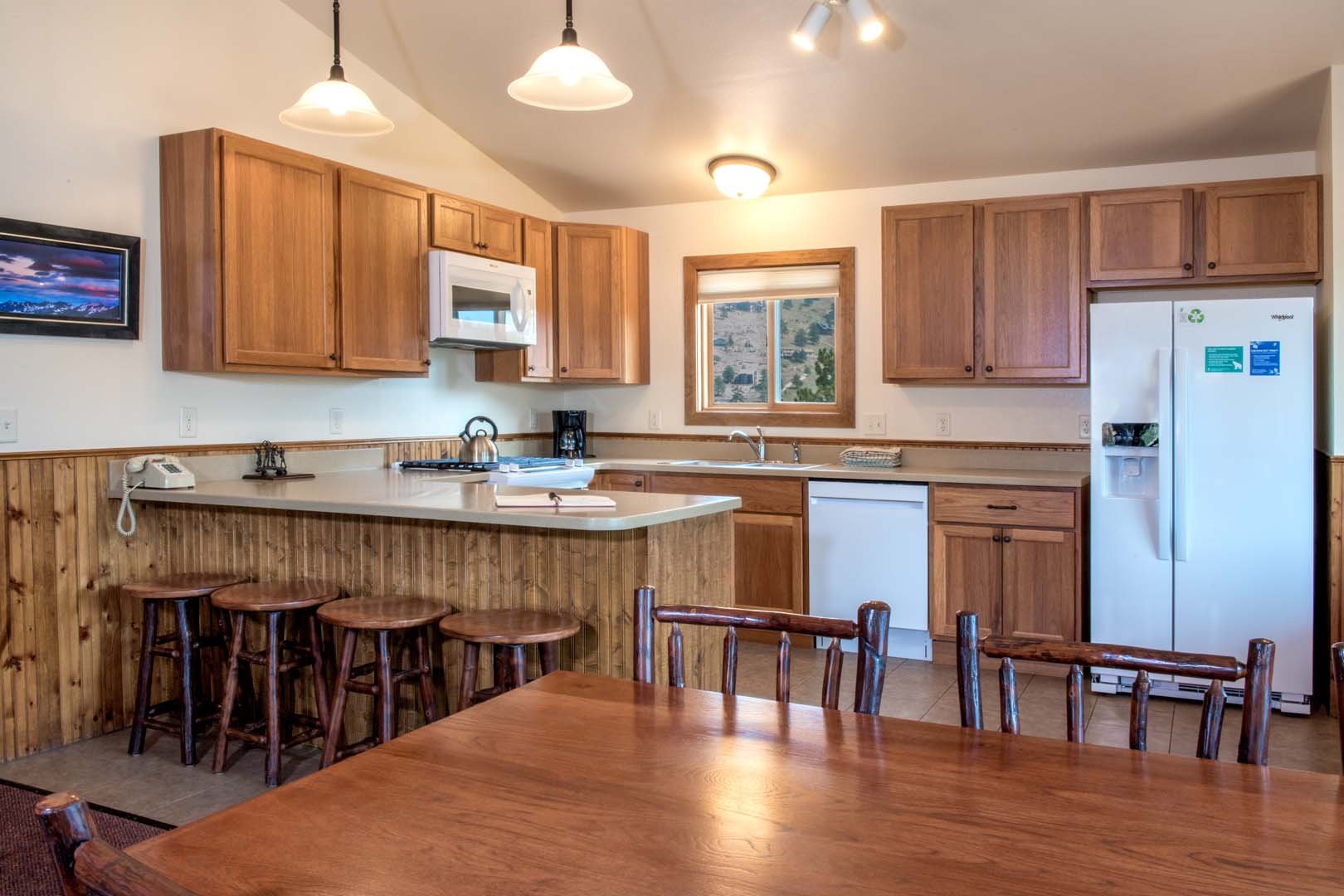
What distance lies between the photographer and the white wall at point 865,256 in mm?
4605

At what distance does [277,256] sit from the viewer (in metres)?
3.81

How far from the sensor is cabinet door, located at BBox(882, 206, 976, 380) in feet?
15.2

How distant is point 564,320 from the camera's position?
5387mm

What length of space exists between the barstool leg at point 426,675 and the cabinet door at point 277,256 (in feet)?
4.62

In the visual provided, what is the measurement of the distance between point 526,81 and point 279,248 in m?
1.48

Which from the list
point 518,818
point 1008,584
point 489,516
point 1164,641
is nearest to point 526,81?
point 489,516

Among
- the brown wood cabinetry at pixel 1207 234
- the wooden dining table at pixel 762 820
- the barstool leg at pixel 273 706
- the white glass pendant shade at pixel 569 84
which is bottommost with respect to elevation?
the barstool leg at pixel 273 706

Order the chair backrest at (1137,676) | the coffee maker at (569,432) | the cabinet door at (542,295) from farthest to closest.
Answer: the coffee maker at (569,432), the cabinet door at (542,295), the chair backrest at (1137,676)

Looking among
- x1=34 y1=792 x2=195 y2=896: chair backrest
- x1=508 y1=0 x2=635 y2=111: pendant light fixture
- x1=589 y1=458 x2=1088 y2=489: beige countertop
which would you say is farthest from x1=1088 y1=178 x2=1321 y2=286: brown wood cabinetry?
x1=34 y1=792 x2=195 y2=896: chair backrest

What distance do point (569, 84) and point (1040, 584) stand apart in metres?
2.88

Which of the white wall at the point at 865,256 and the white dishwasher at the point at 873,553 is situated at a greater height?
the white wall at the point at 865,256

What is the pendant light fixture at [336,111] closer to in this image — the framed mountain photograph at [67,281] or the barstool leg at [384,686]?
the framed mountain photograph at [67,281]

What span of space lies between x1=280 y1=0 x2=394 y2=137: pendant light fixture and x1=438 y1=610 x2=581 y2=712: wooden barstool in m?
1.65

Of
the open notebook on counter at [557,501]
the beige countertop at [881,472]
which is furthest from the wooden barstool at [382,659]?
the beige countertop at [881,472]
